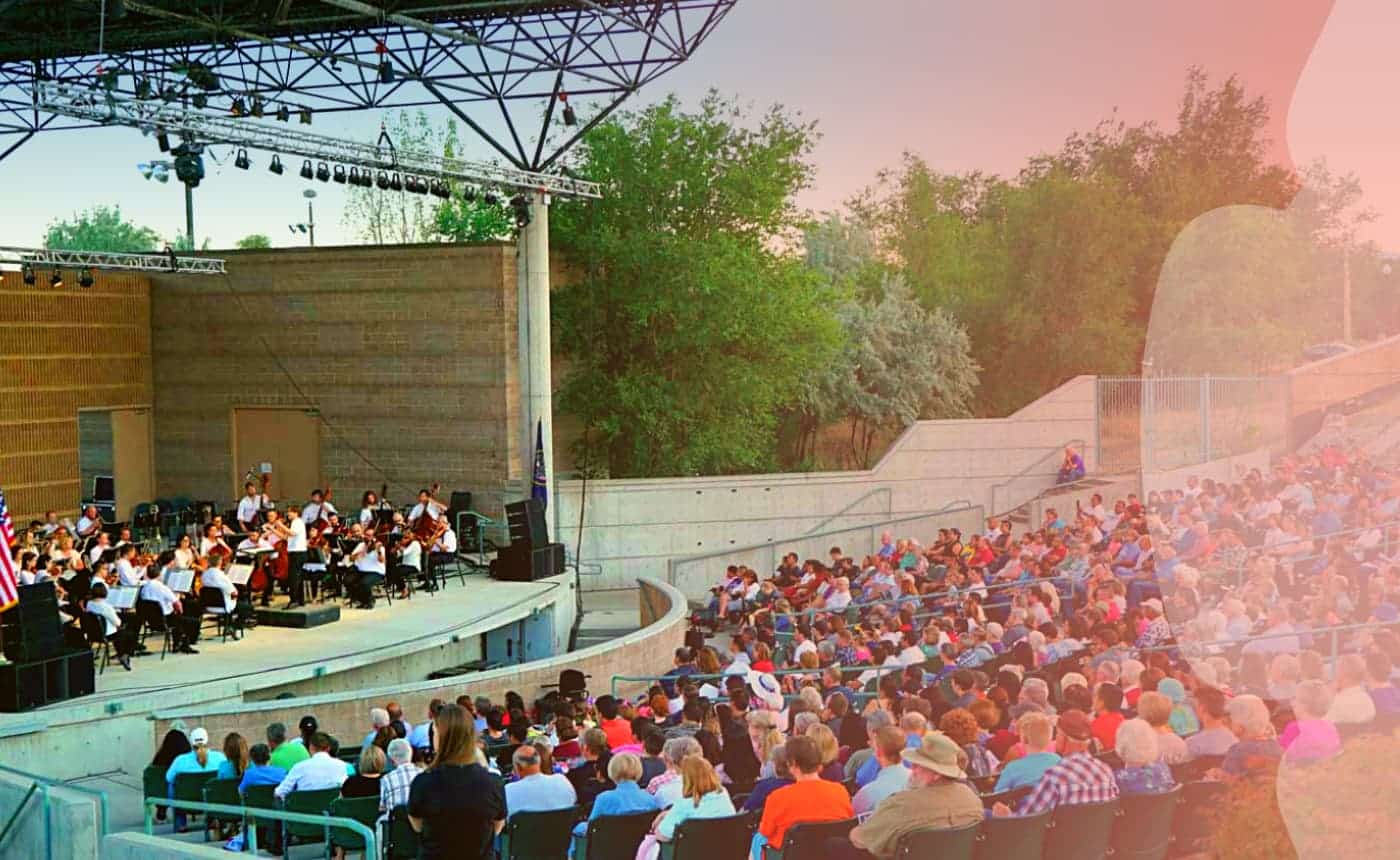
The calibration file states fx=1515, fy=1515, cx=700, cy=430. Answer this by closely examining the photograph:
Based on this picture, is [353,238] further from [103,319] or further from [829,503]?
[829,503]

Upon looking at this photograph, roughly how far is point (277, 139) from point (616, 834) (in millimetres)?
14978

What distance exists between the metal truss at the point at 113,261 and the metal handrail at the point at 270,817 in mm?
16134

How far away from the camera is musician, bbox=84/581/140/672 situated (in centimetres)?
1582

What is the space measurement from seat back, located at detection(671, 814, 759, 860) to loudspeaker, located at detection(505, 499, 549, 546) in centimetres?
1587

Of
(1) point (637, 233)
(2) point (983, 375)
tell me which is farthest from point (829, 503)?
(2) point (983, 375)

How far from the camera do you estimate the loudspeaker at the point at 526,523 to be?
23125 millimetres

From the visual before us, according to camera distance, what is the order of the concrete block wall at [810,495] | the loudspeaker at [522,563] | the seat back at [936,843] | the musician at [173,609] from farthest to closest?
the concrete block wall at [810,495] → the loudspeaker at [522,563] → the musician at [173,609] → the seat back at [936,843]

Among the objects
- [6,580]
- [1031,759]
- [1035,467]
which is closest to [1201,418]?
[1035,467]

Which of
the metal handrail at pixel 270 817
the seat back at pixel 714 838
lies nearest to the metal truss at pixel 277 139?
the metal handrail at pixel 270 817

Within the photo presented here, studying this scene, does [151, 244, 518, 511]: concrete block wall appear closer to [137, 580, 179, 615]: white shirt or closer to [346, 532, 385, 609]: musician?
[346, 532, 385, 609]: musician

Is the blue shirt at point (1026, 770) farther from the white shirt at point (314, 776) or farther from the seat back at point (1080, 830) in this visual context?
the white shirt at point (314, 776)

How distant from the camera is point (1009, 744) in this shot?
9.11 meters

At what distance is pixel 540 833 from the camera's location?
8172 mm

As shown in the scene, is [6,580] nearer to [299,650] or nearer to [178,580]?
[178,580]
